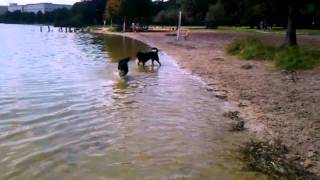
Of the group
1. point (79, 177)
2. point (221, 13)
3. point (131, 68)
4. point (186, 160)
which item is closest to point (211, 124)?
point (186, 160)

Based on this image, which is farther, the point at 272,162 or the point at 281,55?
the point at 281,55

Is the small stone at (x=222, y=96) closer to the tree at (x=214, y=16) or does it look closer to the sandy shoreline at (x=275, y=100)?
the sandy shoreline at (x=275, y=100)

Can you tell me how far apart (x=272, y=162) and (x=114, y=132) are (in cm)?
338

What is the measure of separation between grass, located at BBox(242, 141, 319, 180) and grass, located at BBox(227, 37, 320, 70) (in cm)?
1168

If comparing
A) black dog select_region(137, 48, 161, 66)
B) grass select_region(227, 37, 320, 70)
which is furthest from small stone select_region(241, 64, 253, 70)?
black dog select_region(137, 48, 161, 66)

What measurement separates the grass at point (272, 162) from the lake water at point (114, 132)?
0.74 feet

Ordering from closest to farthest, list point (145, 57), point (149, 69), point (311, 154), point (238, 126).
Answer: point (311, 154) < point (238, 126) < point (149, 69) < point (145, 57)

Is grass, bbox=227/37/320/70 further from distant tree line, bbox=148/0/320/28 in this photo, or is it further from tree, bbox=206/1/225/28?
tree, bbox=206/1/225/28

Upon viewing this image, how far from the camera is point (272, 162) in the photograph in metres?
7.45

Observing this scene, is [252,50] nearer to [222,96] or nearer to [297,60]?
[297,60]

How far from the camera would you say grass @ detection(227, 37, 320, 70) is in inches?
784

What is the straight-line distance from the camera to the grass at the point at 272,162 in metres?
6.93

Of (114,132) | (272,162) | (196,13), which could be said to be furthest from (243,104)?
(196,13)

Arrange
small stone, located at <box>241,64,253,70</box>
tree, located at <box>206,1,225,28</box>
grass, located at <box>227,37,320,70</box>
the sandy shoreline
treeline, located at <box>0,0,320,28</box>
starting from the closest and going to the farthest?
the sandy shoreline
grass, located at <box>227,37,320,70</box>
small stone, located at <box>241,64,253,70</box>
treeline, located at <box>0,0,320,28</box>
tree, located at <box>206,1,225,28</box>
